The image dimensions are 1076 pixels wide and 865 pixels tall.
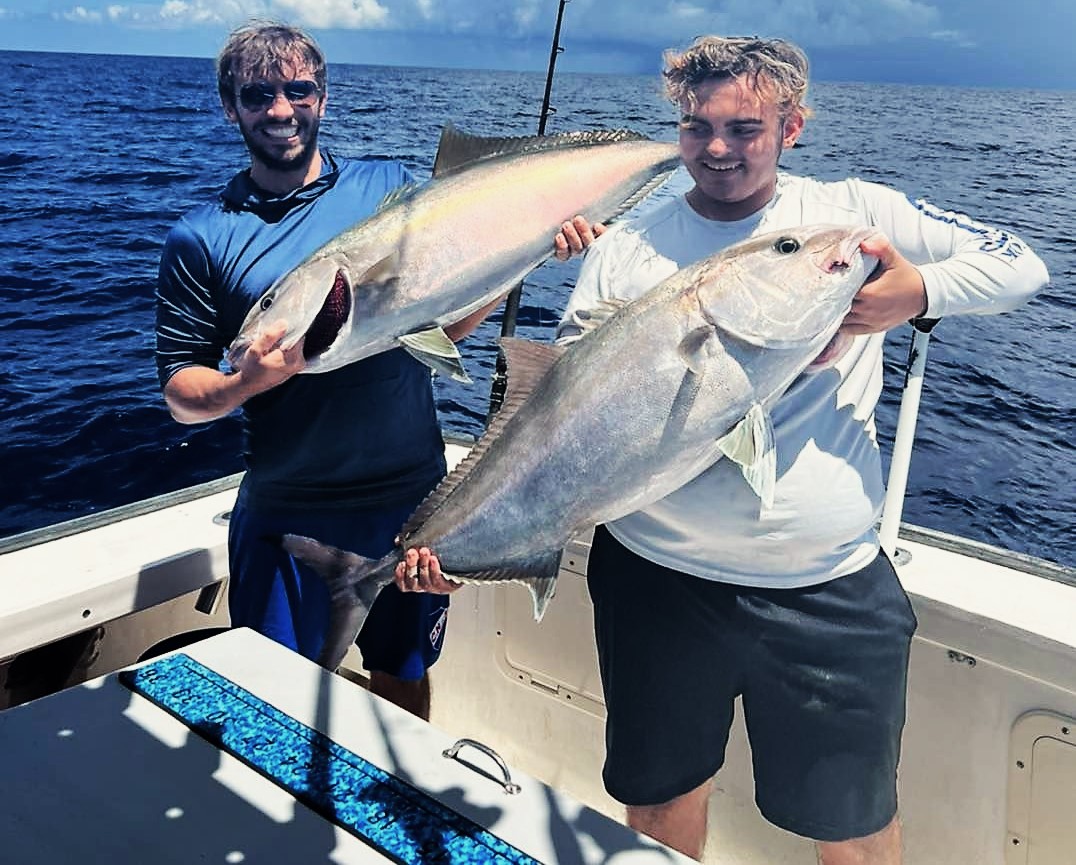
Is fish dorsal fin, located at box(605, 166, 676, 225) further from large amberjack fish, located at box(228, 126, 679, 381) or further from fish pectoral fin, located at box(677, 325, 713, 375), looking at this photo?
fish pectoral fin, located at box(677, 325, 713, 375)

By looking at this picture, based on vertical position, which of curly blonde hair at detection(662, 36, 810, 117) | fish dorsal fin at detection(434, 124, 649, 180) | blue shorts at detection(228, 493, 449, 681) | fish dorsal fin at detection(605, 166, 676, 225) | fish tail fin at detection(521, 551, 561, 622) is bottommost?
blue shorts at detection(228, 493, 449, 681)

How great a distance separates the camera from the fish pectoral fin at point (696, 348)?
1.63 meters

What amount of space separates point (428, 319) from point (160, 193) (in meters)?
15.5

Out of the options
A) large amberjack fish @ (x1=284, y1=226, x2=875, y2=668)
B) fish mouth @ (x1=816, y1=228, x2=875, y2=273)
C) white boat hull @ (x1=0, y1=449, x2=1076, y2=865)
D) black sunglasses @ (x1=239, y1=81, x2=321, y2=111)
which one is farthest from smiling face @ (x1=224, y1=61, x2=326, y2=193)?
fish mouth @ (x1=816, y1=228, x2=875, y2=273)

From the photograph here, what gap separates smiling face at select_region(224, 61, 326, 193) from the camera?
2.21 m

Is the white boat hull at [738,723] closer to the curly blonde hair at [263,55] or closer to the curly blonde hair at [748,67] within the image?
the curly blonde hair at [748,67]

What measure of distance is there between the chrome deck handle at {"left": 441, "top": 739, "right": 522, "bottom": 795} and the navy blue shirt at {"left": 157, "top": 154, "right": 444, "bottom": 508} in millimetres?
830

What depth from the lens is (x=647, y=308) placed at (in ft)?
5.62

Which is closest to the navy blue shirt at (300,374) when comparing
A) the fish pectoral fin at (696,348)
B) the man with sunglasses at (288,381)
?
the man with sunglasses at (288,381)

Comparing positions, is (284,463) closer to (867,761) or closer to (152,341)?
(867,761)

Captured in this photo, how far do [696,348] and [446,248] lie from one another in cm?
54

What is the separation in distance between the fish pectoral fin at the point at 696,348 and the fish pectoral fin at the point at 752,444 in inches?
4.7

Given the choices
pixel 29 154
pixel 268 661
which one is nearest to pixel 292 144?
pixel 268 661

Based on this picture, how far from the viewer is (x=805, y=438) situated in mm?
1872
